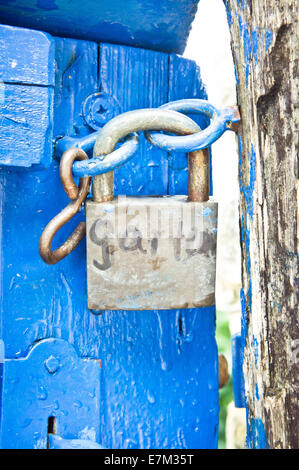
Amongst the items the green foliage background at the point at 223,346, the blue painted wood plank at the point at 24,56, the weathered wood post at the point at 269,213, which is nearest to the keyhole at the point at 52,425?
the weathered wood post at the point at 269,213

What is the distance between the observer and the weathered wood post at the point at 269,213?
2.13 ft

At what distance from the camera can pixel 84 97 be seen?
860mm

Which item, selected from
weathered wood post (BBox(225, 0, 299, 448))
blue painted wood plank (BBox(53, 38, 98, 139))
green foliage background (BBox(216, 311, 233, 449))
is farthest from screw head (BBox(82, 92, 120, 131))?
green foliage background (BBox(216, 311, 233, 449))

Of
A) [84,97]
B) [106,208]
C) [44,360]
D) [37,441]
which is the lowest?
[37,441]

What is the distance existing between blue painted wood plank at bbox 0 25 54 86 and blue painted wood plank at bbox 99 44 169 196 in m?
0.16

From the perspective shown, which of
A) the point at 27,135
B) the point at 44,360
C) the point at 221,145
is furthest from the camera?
the point at 221,145

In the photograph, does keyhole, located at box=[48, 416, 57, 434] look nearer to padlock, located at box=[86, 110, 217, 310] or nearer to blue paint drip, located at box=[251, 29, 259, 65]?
padlock, located at box=[86, 110, 217, 310]

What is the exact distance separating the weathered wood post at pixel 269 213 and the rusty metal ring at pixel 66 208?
10.8 inches

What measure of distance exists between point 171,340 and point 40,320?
26cm

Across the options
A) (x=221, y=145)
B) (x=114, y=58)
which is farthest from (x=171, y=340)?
(x=221, y=145)

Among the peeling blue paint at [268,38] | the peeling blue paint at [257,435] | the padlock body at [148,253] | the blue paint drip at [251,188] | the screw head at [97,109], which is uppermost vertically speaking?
the screw head at [97,109]

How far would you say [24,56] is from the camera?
718 millimetres

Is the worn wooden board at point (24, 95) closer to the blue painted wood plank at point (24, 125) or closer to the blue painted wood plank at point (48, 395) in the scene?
the blue painted wood plank at point (24, 125)

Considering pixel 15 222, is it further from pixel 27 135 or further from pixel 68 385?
pixel 68 385
